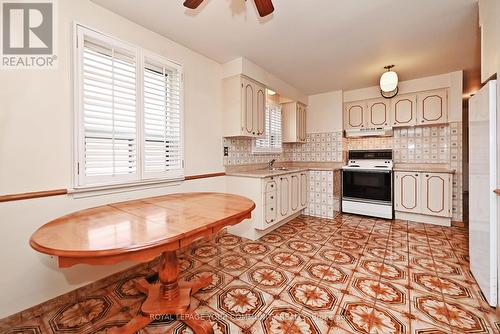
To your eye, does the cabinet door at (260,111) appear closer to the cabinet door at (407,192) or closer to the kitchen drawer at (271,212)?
the kitchen drawer at (271,212)

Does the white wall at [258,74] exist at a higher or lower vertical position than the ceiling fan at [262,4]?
higher

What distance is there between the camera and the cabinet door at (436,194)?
3365 millimetres

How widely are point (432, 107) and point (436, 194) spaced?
56.2 inches

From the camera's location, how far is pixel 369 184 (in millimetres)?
3865

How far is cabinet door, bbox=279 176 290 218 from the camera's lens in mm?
3291

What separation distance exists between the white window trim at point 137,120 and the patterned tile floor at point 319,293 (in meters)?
0.89

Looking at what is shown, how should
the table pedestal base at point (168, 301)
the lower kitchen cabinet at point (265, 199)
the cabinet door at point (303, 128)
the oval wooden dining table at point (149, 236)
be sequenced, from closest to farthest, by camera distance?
1. the oval wooden dining table at point (149, 236)
2. the table pedestal base at point (168, 301)
3. the lower kitchen cabinet at point (265, 199)
4. the cabinet door at point (303, 128)

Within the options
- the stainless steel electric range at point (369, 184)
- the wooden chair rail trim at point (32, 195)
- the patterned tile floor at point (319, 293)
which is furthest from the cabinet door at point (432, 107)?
the wooden chair rail trim at point (32, 195)

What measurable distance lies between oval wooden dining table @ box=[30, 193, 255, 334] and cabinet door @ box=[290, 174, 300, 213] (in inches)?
69.2

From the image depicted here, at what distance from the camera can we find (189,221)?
1.37m

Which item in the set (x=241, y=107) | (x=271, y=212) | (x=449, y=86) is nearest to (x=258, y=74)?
(x=241, y=107)

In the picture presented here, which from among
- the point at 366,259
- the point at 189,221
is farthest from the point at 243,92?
the point at 366,259

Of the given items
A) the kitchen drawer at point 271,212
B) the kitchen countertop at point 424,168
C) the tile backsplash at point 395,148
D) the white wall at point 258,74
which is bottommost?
the kitchen drawer at point 271,212

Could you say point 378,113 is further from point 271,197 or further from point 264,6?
point 264,6
